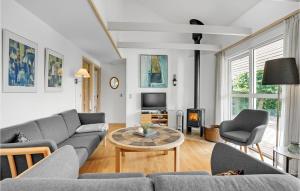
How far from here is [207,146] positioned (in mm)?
3977

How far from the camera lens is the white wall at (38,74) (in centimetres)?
205

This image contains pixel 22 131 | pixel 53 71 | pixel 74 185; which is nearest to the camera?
pixel 74 185

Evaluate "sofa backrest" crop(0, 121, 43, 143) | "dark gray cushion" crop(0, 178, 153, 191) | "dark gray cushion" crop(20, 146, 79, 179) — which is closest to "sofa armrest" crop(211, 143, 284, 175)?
"dark gray cushion" crop(0, 178, 153, 191)

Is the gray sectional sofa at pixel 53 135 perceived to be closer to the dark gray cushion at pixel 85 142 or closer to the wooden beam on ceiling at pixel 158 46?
the dark gray cushion at pixel 85 142

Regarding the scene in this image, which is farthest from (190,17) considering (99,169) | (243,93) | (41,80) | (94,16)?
(99,169)

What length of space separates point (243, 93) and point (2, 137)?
438cm

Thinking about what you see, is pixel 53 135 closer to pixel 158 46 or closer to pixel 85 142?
pixel 85 142

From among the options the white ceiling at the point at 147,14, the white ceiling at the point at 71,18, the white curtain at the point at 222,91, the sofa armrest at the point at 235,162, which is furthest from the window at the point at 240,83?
the white ceiling at the point at 71,18

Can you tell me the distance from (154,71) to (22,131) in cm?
417

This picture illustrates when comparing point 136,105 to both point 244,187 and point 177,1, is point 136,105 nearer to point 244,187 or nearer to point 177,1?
point 177,1

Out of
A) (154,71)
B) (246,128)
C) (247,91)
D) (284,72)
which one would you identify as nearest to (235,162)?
(284,72)

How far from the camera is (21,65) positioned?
88.4 inches

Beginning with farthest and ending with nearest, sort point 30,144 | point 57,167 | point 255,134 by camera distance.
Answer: point 255,134 → point 30,144 → point 57,167

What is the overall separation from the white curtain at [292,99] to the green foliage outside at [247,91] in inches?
22.4
